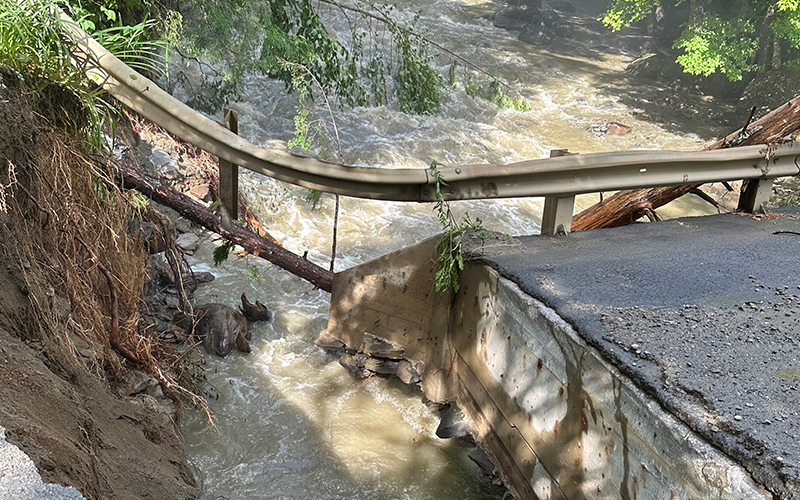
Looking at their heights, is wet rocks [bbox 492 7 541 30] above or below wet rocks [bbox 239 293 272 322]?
above

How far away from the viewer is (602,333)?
2705 mm

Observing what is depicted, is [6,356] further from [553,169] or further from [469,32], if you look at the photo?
[469,32]

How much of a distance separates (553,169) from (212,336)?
2.85 metres

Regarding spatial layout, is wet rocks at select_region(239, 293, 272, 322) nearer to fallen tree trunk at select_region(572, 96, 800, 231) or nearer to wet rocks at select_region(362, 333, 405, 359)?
wet rocks at select_region(362, 333, 405, 359)

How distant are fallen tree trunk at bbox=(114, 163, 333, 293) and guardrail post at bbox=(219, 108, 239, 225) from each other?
133 mm

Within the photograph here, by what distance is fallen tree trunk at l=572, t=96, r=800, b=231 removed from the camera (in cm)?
464

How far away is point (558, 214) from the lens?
391 cm

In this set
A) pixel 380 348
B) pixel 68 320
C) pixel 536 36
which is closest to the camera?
pixel 68 320

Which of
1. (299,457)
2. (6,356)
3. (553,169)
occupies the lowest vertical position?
(299,457)

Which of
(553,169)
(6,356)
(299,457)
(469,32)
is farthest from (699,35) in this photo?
(6,356)

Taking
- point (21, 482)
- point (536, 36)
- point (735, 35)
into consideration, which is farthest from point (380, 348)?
point (536, 36)

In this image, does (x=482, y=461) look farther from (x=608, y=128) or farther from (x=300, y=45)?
(x=608, y=128)

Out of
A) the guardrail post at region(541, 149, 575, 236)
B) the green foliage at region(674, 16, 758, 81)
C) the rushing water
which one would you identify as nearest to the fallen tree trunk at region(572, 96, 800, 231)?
the guardrail post at region(541, 149, 575, 236)

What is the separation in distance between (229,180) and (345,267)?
3.61 m
